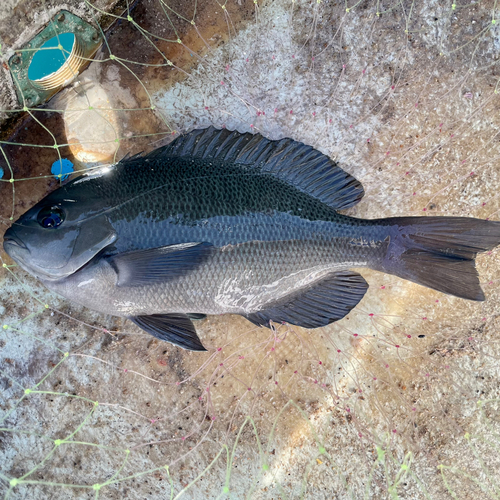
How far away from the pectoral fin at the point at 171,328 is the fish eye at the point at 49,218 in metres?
0.59

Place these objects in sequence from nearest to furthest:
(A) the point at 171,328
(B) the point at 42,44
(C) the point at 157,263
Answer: (C) the point at 157,263, (A) the point at 171,328, (B) the point at 42,44

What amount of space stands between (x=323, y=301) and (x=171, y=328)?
0.81m

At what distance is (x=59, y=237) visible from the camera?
1716mm

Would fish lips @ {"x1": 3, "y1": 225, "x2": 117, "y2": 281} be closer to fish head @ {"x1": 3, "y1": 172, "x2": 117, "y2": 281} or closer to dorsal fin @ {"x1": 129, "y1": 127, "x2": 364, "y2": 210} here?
fish head @ {"x1": 3, "y1": 172, "x2": 117, "y2": 281}

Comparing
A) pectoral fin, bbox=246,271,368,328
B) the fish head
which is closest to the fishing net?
pectoral fin, bbox=246,271,368,328

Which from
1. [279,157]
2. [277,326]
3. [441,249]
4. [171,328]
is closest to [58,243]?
[171,328]

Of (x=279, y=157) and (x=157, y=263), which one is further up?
(x=279, y=157)

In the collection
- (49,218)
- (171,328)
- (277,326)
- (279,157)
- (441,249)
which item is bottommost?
(277,326)

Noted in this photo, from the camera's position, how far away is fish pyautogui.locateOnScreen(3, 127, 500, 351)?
1.73 metres

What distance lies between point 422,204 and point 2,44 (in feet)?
8.69

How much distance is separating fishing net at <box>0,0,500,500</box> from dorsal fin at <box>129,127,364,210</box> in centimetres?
34

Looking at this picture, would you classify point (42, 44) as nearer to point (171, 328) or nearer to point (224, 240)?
point (224, 240)

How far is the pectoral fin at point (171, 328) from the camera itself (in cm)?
185

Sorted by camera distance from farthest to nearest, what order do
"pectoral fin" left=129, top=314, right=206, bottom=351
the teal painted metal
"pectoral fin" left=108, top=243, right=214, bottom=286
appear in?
the teal painted metal, "pectoral fin" left=129, top=314, right=206, bottom=351, "pectoral fin" left=108, top=243, right=214, bottom=286
